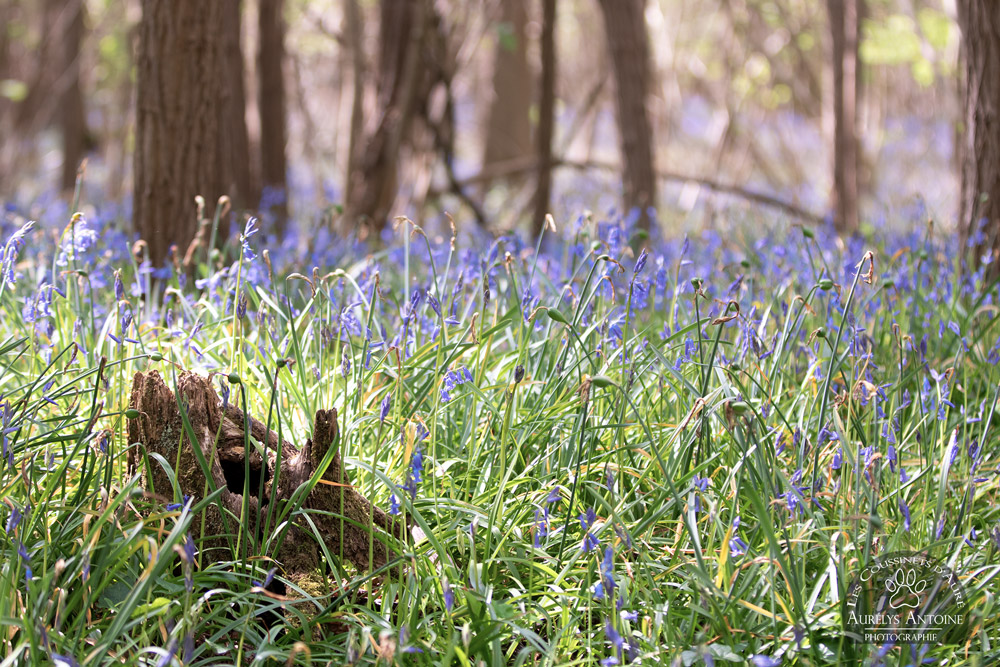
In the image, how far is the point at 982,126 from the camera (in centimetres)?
412

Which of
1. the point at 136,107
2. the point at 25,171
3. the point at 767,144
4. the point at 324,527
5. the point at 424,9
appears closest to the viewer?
the point at 324,527

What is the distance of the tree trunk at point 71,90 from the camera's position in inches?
363

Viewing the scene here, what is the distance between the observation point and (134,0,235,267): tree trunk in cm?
390

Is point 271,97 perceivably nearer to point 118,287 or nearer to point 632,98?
point 632,98

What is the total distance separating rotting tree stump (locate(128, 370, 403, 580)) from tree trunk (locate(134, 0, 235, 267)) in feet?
6.68

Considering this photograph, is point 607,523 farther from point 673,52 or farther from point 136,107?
point 673,52

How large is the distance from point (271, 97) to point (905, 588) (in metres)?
6.47

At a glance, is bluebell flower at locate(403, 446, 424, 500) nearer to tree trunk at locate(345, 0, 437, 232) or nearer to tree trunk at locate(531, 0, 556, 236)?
tree trunk at locate(345, 0, 437, 232)

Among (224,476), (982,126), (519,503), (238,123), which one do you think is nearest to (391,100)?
(238,123)

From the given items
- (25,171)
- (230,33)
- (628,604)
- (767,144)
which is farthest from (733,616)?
(767,144)

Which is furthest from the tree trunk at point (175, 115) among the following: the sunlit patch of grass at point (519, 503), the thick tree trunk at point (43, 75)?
the thick tree trunk at point (43, 75)

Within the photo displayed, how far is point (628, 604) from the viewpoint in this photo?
1812mm

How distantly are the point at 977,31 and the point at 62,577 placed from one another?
14.1ft

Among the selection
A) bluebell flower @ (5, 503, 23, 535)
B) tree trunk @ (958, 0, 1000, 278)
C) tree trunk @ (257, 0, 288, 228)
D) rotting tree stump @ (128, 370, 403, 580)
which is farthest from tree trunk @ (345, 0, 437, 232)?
bluebell flower @ (5, 503, 23, 535)
